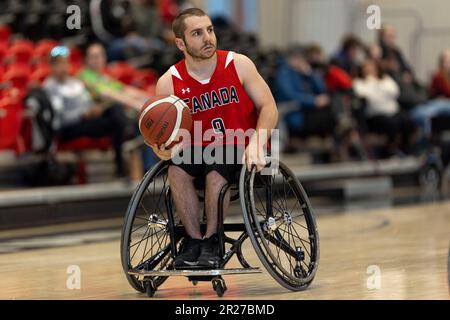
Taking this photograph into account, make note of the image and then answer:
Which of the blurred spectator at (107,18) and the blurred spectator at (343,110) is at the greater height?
the blurred spectator at (107,18)

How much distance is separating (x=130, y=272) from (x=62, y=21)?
672cm

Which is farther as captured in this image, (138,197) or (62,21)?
(62,21)

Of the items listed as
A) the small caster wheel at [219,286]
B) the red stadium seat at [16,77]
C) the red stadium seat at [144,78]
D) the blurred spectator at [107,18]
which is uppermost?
the blurred spectator at [107,18]

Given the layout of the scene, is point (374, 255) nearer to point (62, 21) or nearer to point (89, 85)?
point (89, 85)

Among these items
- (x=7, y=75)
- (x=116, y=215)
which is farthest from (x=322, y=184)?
(x=7, y=75)

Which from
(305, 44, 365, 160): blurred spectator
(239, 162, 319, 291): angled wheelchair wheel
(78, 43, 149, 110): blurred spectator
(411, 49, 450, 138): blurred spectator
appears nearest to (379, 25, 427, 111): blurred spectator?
(411, 49, 450, 138): blurred spectator

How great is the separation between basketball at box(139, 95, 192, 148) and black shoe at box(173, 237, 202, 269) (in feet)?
1.49

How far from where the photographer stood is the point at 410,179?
12906 millimetres

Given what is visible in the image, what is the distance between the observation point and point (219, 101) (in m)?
5.12

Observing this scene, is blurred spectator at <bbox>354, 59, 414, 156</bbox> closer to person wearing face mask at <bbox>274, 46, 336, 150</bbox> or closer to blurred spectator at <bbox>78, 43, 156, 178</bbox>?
person wearing face mask at <bbox>274, 46, 336, 150</bbox>

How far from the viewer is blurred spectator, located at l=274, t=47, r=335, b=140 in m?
12.2

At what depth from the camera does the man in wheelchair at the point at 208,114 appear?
5043 mm

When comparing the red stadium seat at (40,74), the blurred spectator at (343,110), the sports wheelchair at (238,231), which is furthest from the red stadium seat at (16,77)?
the sports wheelchair at (238,231)

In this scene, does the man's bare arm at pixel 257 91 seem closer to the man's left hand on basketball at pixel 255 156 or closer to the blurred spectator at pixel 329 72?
the man's left hand on basketball at pixel 255 156
